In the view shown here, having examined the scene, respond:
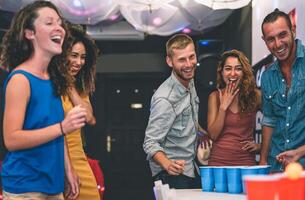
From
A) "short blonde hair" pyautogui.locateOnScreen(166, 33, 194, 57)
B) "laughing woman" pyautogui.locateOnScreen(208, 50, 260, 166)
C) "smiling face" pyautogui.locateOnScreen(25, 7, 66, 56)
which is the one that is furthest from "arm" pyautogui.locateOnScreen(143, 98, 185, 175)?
"smiling face" pyautogui.locateOnScreen(25, 7, 66, 56)

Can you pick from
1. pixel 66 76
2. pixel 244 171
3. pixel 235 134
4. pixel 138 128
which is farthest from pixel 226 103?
pixel 138 128

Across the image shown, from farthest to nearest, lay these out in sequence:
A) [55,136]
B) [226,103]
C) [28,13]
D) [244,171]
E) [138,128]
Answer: [138,128]
[226,103]
[244,171]
[28,13]
[55,136]

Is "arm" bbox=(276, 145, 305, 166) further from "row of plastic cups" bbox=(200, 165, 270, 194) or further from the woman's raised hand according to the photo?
the woman's raised hand

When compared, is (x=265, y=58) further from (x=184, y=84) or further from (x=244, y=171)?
(x=244, y=171)

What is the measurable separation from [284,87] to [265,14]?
6.78 feet

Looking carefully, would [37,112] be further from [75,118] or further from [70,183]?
[70,183]

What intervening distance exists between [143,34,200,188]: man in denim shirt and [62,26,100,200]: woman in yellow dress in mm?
295

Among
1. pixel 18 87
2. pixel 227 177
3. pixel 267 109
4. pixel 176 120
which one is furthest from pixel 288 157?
pixel 18 87

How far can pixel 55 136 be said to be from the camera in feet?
4.85

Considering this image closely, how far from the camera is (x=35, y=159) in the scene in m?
1.54

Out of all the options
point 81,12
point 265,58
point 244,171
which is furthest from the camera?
point 81,12

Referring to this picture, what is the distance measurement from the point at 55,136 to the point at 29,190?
0.20 metres

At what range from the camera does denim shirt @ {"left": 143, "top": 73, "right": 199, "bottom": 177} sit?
7.30ft

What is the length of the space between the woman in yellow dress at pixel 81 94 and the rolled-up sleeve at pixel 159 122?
0.93 feet
